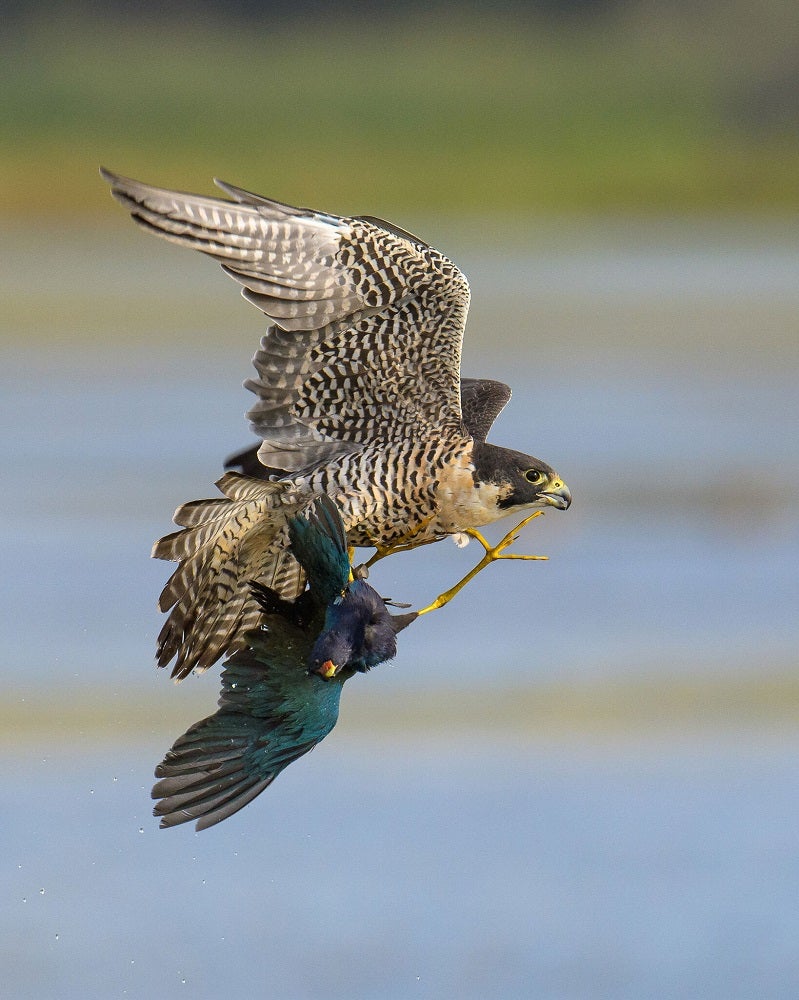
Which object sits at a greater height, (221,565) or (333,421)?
(333,421)

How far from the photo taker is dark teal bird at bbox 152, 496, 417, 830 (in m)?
8.33

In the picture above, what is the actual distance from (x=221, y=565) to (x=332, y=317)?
1.02 meters

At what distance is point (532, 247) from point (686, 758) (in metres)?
34.4

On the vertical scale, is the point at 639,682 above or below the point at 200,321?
below

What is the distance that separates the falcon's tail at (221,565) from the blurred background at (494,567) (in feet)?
17.7

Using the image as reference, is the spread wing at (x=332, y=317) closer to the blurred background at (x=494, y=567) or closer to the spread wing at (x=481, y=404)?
the spread wing at (x=481, y=404)

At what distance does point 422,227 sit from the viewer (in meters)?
48.4

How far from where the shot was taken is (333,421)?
932 cm

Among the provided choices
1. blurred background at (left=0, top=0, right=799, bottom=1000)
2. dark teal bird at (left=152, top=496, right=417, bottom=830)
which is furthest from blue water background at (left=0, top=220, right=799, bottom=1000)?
dark teal bird at (left=152, top=496, right=417, bottom=830)

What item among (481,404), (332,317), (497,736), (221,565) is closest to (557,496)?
(481,404)

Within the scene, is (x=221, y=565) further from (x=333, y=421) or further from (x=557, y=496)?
(x=557, y=496)

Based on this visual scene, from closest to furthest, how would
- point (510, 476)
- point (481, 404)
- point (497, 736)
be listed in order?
point (510, 476) < point (481, 404) < point (497, 736)

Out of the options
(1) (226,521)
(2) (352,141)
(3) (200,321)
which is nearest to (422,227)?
(2) (352,141)

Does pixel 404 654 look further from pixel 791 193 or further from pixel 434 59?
pixel 434 59
